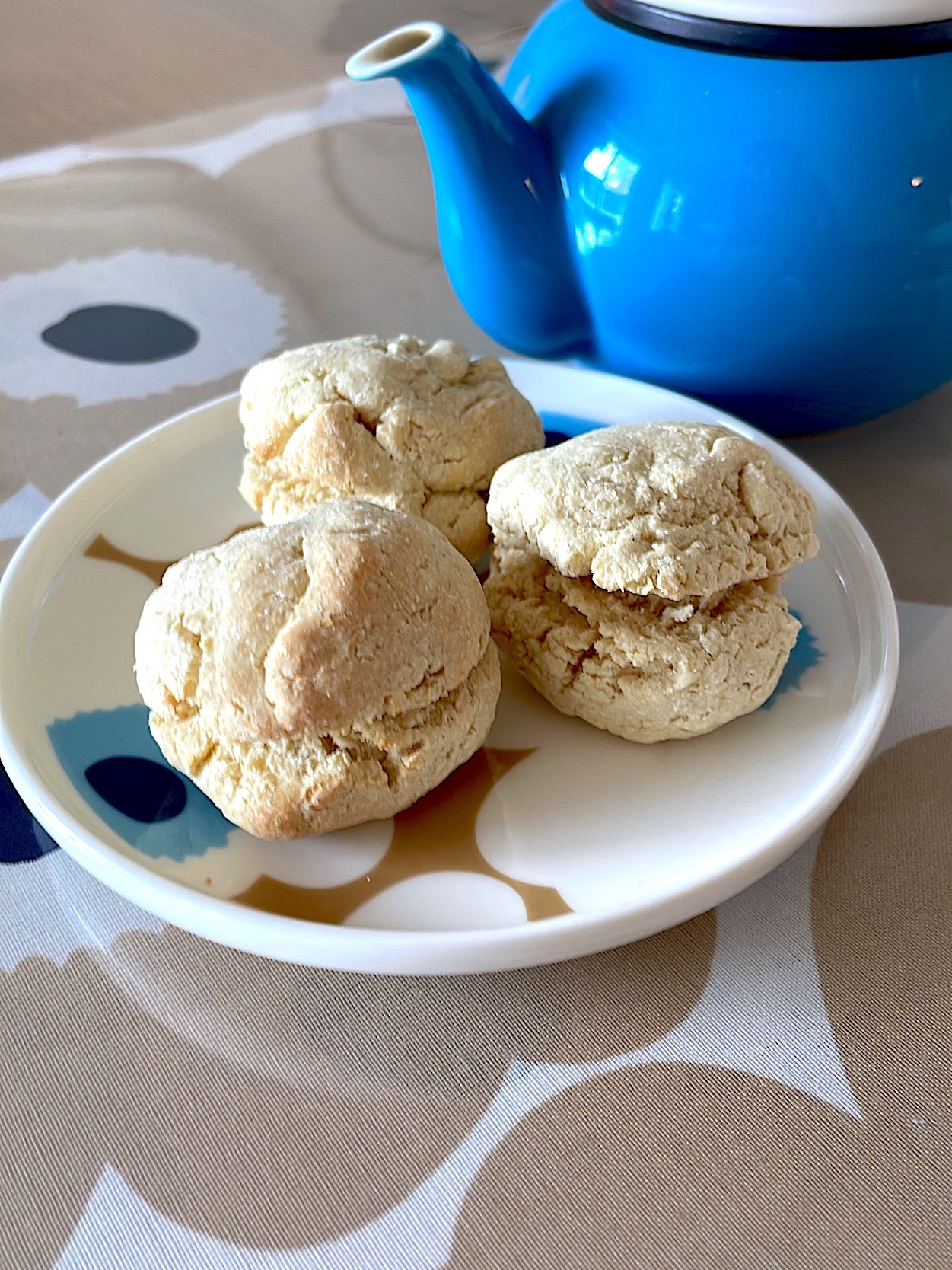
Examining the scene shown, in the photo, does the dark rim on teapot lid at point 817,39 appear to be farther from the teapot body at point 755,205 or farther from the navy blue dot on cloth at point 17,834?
the navy blue dot on cloth at point 17,834

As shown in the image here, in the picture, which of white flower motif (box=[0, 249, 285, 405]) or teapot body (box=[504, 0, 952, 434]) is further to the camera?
white flower motif (box=[0, 249, 285, 405])

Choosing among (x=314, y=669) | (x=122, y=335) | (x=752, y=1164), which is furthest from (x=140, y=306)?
(x=752, y=1164)

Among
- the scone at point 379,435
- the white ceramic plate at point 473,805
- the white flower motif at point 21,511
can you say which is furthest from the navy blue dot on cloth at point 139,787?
the white flower motif at point 21,511

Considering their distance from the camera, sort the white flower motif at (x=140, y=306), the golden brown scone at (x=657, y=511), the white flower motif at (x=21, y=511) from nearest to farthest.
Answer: the golden brown scone at (x=657, y=511) → the white flower motif at (x=21, y=511) → the white flower motif at (x=140, y=306)

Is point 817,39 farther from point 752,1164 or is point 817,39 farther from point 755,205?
point 752,1164

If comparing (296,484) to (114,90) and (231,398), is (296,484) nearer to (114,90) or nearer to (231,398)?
(231,398)

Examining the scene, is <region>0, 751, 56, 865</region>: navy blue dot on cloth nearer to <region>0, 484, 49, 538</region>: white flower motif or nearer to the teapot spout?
<region>0, 484, 49, 538</region>: white flower motif

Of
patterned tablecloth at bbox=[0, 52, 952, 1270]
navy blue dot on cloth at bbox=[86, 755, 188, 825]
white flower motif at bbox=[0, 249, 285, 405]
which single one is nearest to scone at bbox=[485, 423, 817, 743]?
patterned tablecloth at bbox=[0, 52, 952, 1270]
